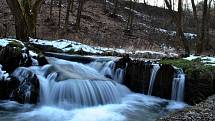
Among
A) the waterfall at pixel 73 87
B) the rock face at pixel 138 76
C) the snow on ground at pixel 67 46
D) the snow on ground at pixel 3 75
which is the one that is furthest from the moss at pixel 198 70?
the snow on ground at pixel 3 75

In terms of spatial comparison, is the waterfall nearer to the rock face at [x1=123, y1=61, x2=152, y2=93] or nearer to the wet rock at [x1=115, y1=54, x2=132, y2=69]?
the rock face at [x1=123, y1=61, x2=152, y2=93]

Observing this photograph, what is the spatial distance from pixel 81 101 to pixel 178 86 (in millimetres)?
3751

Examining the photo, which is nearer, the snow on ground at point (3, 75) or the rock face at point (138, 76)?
the snow on ground at point (3, 75)

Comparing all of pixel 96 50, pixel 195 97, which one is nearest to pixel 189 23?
pixel 96 50

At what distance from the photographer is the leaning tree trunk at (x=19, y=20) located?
17172 millimetres

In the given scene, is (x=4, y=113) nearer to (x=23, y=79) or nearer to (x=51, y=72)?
(x=23, y=79)

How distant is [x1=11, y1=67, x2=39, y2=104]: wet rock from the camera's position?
11742 millimetres

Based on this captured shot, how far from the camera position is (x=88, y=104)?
11875 mm

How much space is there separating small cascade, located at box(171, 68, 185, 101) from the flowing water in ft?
1.17

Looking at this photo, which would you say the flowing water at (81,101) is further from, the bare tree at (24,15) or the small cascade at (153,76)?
the bare tree at (24,15)

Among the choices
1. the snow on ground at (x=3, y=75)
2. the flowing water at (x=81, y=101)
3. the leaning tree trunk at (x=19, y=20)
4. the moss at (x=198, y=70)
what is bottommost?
the flowing water at (x=81, y=101)

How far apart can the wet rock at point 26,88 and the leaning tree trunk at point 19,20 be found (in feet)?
16.6

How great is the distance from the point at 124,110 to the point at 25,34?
25.1 ft

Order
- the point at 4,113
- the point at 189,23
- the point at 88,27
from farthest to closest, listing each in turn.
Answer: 1. the point at 189,23
2. the point at 88,27
3. the point at 4,113
